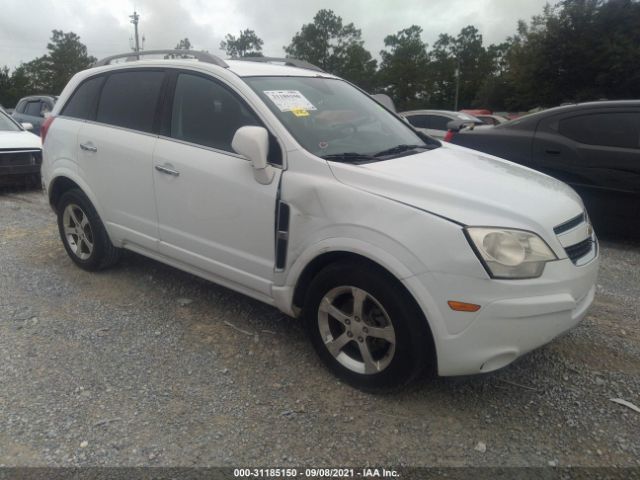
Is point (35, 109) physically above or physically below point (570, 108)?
below

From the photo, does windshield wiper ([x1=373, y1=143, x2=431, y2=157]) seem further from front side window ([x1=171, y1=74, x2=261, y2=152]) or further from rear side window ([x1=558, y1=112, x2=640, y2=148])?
rear side window ([x1=558, y1=112, x2=640, y2=148])

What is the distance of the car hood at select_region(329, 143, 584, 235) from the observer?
8.08 feet

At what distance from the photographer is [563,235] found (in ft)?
8.54

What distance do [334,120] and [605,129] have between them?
3484 mm

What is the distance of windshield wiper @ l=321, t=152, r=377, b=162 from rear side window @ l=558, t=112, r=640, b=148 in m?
3.46

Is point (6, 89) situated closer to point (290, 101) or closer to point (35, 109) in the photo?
point (35, 109)

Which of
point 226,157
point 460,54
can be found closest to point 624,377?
point 226,157

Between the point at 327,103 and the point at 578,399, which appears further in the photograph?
the point at 327,103

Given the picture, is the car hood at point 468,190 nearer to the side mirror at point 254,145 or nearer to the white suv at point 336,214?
the white suv at point 336,214

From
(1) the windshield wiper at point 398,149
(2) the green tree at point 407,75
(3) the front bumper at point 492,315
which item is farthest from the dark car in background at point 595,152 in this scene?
(2) the green tree at point 407,75

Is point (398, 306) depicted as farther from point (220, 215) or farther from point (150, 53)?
point (150, 53)

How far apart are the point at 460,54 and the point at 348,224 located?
76191mm

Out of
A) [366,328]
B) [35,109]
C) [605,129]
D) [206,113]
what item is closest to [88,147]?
[206,113]

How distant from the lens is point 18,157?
812 cm
